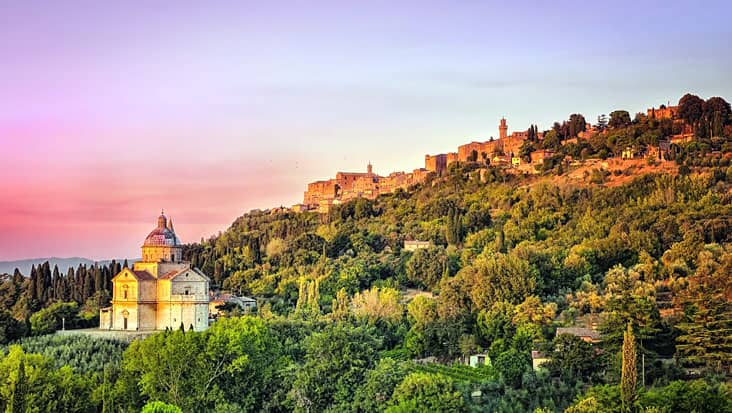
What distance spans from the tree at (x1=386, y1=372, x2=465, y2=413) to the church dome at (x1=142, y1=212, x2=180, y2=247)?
73.2ft

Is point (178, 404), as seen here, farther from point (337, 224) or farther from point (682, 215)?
point (337, 224)

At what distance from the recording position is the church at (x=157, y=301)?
41.6m

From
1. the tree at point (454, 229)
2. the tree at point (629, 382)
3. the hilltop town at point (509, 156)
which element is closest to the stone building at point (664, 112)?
the hilltop town at point (509, 156)

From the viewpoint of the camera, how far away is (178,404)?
28.1 m

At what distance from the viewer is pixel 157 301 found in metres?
42.0

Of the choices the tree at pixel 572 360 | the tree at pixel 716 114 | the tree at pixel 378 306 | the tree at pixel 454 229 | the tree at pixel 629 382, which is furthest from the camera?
the tree at pixel 716 114

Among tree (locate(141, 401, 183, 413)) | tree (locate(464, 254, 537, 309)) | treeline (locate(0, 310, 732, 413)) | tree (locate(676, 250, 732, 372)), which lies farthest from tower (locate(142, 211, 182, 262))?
tree (locate(676, 250, 732, 372))

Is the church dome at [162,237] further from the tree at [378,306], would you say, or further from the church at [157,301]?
the tree at [378,306]

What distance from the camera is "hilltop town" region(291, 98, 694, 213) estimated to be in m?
59.7

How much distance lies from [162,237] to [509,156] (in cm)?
3584

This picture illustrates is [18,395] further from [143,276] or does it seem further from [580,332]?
[580,332]

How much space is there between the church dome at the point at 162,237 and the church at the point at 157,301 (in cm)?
176

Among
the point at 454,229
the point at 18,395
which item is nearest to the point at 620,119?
the point at 454,229

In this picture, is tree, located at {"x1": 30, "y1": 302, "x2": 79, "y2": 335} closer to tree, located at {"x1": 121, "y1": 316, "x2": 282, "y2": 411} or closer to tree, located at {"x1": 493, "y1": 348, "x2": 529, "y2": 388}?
tree, located at {"x1": 121, "y1": 316, "x2": 282, "y2": 411}
